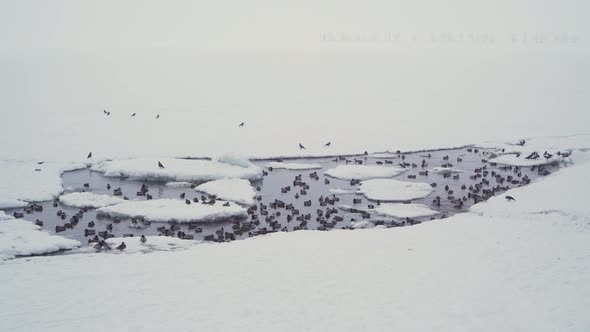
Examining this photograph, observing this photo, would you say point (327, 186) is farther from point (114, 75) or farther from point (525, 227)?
point (114, 75)

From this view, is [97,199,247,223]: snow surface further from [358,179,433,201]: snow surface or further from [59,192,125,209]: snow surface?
[358,179,433,201]: snow surface

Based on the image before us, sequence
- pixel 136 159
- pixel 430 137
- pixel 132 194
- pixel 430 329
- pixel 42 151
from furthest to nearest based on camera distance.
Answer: pixel 430 137
pixel 42 151
pixel 136 159
pixel 132 194
pixel 430 329

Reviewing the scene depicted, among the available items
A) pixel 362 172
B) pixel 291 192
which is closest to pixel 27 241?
pixel 291 192

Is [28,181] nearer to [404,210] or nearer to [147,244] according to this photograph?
[147,244]

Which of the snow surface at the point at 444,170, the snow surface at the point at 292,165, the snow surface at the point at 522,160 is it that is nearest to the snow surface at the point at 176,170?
the snow surface at the point at 292,165

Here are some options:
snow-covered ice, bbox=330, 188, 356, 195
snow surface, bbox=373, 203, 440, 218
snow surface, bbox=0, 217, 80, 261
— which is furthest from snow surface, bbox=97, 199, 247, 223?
snow surface, bbox=373, 203, 440, 218

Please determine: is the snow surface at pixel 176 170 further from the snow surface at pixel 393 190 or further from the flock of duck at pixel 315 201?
the snow surface at pixel 393 190

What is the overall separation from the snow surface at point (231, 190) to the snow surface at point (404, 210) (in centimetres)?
492

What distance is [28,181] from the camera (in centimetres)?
2328

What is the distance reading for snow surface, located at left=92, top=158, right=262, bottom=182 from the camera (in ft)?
81.0

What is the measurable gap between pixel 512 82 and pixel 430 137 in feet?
93.3

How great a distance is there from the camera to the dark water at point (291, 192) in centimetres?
1839

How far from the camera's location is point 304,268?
14820mm

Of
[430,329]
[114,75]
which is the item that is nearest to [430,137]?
[430,329]
